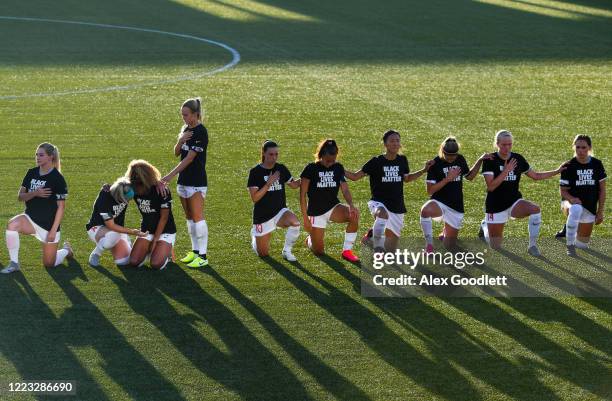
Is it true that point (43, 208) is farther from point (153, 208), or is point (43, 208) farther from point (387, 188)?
point (387, 188)

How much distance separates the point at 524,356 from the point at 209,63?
18906 mm

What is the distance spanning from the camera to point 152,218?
41.5 ft

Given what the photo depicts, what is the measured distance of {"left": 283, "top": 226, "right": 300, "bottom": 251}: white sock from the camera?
13016 mm

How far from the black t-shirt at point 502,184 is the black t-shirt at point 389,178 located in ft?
3.38

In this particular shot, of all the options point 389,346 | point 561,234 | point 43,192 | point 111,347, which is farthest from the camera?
point 561,234

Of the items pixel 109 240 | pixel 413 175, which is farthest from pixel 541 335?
pixel 109 240

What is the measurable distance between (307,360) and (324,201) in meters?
3.52

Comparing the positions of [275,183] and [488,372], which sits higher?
[275,183]

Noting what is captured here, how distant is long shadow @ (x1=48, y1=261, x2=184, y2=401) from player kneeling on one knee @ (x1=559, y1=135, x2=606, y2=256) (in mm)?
5771

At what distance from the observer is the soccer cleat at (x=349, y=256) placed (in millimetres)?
13039

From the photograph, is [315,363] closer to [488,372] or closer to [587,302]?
[488,372]

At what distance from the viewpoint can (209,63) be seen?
91.1ft

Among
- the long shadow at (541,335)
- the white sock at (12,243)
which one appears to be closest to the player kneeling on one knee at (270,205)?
the long shadow at (541,335)

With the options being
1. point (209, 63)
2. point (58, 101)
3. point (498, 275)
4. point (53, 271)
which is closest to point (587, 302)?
point (498, 275)
